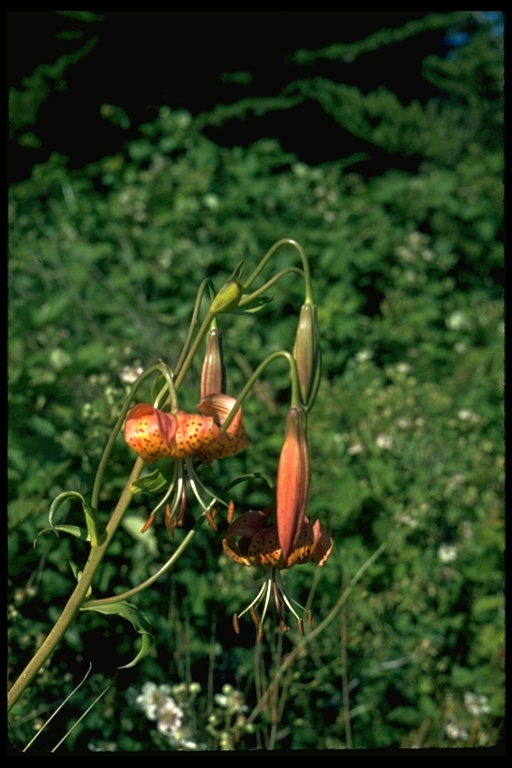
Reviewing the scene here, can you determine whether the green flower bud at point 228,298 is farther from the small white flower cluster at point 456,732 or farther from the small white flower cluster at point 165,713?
the small white flower cluster at point 456,732

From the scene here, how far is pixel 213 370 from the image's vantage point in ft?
3.66

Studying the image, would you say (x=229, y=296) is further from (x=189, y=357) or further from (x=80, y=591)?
(x=80, y=591)

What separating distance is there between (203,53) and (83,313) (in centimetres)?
286

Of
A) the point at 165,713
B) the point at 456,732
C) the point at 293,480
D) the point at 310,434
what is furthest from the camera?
the point at 310,434

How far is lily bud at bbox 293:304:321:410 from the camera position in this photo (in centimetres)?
106

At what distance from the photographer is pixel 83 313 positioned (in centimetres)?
280

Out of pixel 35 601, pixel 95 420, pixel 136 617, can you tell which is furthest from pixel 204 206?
pixel 136 617

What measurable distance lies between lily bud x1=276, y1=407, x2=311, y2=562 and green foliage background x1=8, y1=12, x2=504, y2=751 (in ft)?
1.03

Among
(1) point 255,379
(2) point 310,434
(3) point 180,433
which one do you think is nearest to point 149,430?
(3) point 180,433

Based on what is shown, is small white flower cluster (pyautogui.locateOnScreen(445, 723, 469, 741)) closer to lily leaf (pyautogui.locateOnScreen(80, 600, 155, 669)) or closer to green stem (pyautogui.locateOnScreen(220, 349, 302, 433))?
lily leaf (pyautogui.locateOnScreen(80, 600, 155, 669))

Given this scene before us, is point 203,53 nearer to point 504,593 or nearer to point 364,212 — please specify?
point 364,212

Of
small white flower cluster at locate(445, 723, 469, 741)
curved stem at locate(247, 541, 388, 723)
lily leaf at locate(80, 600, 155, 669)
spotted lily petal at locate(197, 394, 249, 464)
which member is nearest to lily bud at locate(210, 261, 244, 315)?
spotted lily petal at locate(197, 394, 249, 464)

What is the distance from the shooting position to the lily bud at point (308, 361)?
3.49 feet

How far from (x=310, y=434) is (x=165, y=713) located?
0.90 meters
